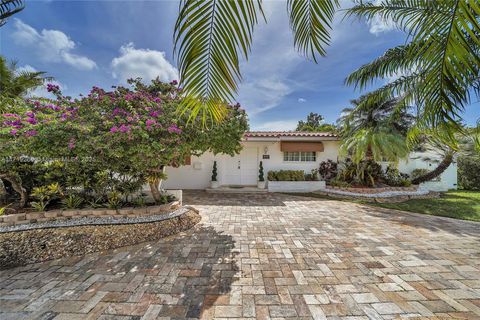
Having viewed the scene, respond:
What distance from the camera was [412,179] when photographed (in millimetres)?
14664

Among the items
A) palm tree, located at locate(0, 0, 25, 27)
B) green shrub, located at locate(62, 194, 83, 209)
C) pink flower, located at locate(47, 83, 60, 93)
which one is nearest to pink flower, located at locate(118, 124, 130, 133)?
green shrub, located at locate(62, 194, 83, 209)

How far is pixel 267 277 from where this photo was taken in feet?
13.1

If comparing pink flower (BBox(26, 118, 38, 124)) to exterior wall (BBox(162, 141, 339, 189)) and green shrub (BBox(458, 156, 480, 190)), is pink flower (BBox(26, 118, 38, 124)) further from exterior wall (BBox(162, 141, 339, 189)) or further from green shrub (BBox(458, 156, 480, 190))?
green shrub (BBox(458, 156, 480, 190))

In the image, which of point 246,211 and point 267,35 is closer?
point 267,35

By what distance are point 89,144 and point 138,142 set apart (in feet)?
3.85

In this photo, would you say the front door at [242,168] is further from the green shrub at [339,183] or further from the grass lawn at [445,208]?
the grass lawn at [445,208]

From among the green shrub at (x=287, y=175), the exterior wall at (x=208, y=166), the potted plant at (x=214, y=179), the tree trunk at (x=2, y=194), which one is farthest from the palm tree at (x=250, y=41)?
the potted plant at (x=214, y=179)

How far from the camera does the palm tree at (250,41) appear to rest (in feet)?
6.21

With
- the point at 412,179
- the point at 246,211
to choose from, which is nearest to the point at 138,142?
the point at 246,211

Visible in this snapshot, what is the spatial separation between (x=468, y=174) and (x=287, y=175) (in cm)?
1801

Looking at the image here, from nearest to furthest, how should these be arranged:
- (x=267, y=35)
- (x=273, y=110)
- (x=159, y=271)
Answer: (x=267, y=35)
(x=159, y=271)
(x=273, y=110)

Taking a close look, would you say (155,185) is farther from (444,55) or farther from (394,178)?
(394,178)

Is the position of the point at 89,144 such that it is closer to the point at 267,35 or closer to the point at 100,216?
the point at 100,216

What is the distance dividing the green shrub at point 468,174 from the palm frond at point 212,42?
24633mm
